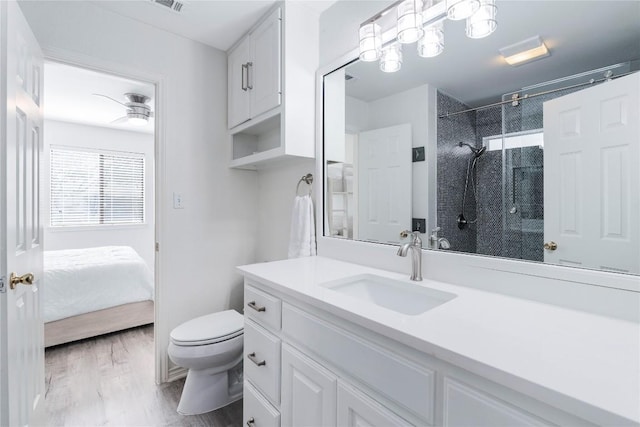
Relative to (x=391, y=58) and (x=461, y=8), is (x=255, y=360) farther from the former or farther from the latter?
(x=461, y=8)

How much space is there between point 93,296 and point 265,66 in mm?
2483

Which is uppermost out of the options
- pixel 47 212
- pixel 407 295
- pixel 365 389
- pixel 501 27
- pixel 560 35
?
pixel 501 27

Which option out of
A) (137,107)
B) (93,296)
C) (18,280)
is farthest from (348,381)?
(137,107)

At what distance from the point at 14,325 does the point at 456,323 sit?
5.22ft

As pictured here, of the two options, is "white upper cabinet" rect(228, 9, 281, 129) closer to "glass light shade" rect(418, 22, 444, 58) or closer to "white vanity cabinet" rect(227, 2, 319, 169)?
"white vanity cabinet" rect(227, 2, 319, 169)

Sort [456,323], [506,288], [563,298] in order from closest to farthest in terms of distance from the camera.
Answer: [456,323]
[563,298]
[506,288]

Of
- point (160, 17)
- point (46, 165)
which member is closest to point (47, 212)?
point (46, 165)

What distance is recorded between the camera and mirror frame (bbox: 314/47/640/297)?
2.79 ft

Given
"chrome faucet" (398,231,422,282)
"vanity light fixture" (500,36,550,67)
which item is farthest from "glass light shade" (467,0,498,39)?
"chrome faucet" (398,231,422,282)

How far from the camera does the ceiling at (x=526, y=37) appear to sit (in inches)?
33.9

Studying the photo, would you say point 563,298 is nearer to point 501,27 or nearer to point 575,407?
point 575,407

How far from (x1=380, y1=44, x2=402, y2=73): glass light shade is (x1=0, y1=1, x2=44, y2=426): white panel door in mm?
1489

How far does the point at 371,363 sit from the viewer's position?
0.82 metres

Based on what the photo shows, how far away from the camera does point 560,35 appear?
0.95 meters
